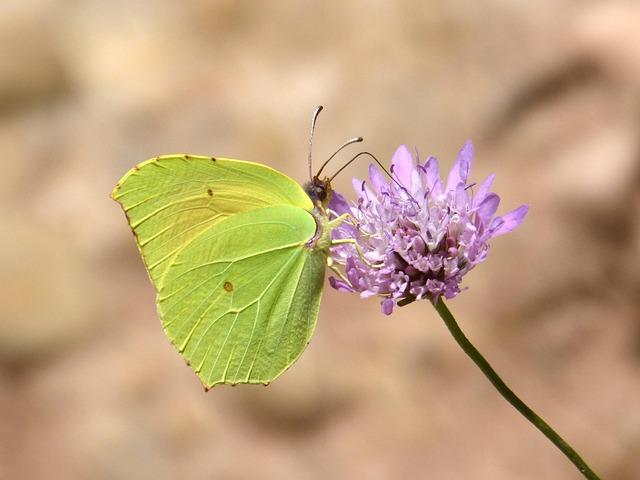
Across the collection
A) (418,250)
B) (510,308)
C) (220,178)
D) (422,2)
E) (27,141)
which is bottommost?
(510,308)

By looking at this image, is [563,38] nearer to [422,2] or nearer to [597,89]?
[597,89]

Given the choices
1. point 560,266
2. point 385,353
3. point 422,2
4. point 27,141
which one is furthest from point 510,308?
point 27,141

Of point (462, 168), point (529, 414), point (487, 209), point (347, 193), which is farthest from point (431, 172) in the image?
point (347, 193)

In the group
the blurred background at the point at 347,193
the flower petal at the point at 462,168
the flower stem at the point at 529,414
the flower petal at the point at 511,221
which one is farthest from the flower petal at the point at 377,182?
the blurred background at the point at 347,193

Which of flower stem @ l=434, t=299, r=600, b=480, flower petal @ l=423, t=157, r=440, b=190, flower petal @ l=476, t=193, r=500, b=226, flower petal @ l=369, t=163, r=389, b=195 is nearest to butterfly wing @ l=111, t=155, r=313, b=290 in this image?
flower petal @ l=369, t=163, r=389, b=195

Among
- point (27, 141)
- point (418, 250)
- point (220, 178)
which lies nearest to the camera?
point (418, 250)

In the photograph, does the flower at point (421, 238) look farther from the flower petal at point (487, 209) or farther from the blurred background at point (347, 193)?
the blurred background at point (347, 193)
